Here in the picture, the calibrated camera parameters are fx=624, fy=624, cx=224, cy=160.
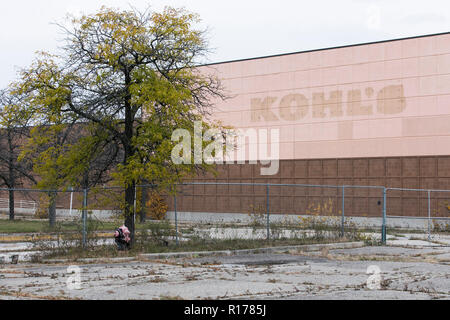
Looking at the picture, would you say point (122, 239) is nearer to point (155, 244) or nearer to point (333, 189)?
point (155, 244)

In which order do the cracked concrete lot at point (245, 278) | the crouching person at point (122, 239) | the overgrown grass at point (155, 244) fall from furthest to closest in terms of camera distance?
1. the crouching person at point (122, 239)
2. the overgrown grass at point (155, 244)
3. the cracked concrete lot at point (245, 278)

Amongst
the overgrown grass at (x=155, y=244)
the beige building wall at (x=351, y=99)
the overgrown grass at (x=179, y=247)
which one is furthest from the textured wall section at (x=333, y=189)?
the overgrown grass at (x=179, y=247)

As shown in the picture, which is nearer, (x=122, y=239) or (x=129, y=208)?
(x=122, y=239)

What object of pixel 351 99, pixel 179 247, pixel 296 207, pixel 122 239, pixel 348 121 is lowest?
pixel 179 247

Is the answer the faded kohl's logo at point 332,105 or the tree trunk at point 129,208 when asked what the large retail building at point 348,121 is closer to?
the faded kohl's logo at point 332,105

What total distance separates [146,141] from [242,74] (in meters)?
23.3

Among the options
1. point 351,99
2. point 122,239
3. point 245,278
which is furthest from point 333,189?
point 245,278

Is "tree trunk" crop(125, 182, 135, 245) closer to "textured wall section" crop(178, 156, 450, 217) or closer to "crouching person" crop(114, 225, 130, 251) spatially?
"crouching person" crop(114, 225, 130, 251)

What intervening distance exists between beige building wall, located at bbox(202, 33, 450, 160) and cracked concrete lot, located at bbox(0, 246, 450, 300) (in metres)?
17.2

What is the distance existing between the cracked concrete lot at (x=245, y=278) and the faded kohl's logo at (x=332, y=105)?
59.3 ft

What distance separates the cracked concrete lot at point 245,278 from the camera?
10805mm

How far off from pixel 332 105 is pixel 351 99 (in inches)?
48.2

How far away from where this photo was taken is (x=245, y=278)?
519 inches
